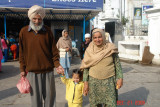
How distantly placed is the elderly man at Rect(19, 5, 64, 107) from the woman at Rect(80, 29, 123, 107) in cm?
50

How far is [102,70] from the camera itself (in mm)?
2344

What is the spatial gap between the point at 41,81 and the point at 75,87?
0.69 metres

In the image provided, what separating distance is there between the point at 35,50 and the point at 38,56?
94mm

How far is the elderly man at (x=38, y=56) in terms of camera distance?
90.1 inches

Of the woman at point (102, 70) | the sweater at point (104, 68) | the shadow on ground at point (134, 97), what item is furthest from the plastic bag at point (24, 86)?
the shadow on ground at point (134, 97)

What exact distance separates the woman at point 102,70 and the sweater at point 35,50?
0.60 m

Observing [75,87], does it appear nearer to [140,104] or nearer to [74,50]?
[140,104]

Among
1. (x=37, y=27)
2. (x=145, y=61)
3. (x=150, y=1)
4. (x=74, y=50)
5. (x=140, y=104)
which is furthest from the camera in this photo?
(x=150, y=1)

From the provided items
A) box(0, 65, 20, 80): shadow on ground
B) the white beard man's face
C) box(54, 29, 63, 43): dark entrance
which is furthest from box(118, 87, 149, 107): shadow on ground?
box(54, 29, 63, 43): dark entrance

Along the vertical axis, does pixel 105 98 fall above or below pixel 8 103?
above

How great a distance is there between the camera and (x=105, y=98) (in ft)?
7.91

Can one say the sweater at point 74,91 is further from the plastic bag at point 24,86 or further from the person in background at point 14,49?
the person in background at point 14,49

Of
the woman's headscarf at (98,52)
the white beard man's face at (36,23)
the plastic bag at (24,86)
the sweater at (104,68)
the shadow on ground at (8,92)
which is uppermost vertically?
the white beard man's face at (36,23)

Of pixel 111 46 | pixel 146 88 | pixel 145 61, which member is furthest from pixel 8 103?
pixel 145 61
